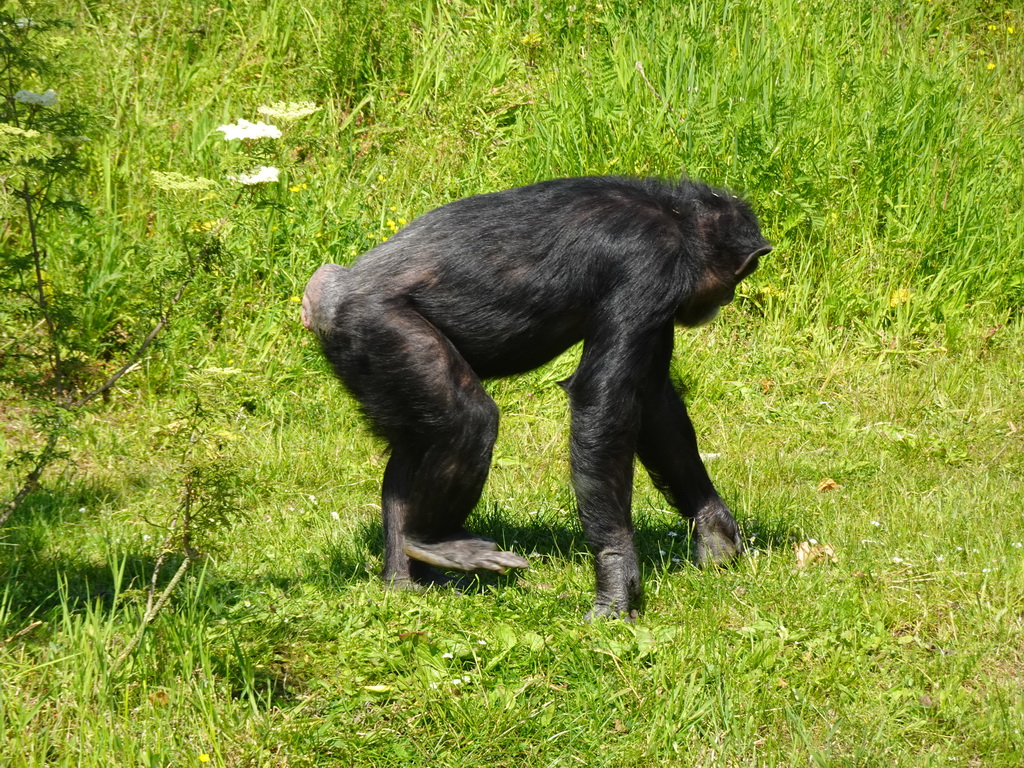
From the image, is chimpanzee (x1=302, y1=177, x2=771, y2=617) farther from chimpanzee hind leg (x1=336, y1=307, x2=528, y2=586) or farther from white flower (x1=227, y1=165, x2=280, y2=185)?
white flower (x1=227, y1=165, x2=280, y2=185)

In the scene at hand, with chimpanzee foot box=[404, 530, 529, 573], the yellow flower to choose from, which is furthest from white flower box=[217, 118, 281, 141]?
the yellow flower

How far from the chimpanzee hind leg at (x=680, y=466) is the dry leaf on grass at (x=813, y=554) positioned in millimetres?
254

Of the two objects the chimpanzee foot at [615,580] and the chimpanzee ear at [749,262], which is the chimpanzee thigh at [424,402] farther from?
the chimpanzee ear at [749,262]

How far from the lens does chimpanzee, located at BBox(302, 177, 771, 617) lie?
158 inches

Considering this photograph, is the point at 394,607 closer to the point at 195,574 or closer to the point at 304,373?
the point at 195,574

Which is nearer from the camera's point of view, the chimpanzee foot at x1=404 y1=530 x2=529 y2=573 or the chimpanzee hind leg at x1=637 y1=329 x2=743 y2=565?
the chimpanzee foot at x1=404 y1=530 x2=529 y2=573

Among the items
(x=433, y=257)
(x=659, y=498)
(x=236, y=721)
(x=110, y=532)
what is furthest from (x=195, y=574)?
(x=659, y=498)

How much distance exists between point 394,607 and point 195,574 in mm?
780

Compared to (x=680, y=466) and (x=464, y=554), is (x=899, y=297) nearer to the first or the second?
(x=680, y=466)

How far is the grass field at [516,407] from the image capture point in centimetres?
332

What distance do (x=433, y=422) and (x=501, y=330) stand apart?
1.50 feet

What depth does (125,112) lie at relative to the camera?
7793 millimetres

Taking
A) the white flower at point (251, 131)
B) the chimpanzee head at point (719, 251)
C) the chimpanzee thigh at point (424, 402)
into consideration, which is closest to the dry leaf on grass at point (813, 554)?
the chimpanzee head at point (719, 251)

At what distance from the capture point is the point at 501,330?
419 cm
